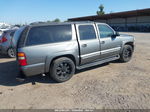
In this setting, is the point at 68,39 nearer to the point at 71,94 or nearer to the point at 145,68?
the point at 71,94

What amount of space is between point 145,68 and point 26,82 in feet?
14.6

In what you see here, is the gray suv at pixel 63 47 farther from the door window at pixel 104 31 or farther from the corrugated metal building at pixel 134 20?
the corrugated metal building at pixel 134 20

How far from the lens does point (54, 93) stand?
3.68 meters

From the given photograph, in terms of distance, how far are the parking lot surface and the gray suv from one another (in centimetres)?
45

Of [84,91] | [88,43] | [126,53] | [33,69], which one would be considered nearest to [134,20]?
[126,53]

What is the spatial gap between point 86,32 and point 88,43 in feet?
1.38

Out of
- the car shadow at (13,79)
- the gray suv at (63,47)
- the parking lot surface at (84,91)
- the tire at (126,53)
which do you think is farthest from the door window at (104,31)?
the car shadow at (13,79)

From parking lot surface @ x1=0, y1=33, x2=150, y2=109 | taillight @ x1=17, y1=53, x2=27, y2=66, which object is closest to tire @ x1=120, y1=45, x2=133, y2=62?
parking lot surface @ x1=0, y1=33, x2=150, y2=109

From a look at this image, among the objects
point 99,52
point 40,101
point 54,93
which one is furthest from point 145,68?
point 40,101

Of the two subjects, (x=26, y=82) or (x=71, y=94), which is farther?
(x=26, y=82)

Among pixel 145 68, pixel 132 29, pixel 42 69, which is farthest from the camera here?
pixel 132 29

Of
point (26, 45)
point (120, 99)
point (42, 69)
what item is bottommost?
point (120, 99)

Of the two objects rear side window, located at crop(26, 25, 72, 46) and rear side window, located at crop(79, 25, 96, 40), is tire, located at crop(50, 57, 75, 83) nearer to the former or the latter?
rear side window, located at crop(26, 25, 72, 46)

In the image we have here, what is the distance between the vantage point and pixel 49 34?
400 cm
